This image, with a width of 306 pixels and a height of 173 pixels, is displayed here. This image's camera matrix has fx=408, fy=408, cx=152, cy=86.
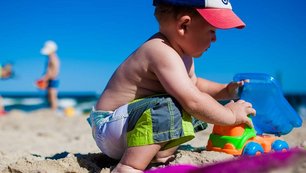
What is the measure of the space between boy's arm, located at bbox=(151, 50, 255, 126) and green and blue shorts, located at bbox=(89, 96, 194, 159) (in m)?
0.05

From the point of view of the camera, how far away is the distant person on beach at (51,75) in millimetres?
7750

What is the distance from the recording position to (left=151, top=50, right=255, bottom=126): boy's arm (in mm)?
1697

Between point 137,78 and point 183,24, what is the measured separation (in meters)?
0.32

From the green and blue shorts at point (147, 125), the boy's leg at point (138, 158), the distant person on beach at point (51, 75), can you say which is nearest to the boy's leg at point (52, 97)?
the distant person on beach at point (51, 75)

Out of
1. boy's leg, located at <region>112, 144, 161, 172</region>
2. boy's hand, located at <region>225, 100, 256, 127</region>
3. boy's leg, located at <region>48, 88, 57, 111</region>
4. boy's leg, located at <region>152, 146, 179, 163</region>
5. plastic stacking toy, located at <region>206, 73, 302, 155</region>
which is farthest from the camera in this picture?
boy's leg, located at <region>48, 88, 57, 111</region>

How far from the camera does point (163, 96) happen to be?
1760 mm

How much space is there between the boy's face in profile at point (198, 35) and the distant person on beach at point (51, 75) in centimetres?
616

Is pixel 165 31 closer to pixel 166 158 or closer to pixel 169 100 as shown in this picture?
pixel 169 100

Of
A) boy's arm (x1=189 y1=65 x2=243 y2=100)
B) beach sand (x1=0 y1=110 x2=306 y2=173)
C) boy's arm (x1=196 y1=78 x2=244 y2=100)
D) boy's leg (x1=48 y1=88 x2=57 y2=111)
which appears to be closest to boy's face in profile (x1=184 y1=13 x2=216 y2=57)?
boy's arm (x1=189 y1=65 x2=243 y2=100)

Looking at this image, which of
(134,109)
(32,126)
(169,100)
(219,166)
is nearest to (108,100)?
(134,109)

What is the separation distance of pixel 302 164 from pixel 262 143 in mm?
1041

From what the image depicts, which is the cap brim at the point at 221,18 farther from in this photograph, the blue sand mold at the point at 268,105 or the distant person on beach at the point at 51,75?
the distant person on beach at the point at 51,75

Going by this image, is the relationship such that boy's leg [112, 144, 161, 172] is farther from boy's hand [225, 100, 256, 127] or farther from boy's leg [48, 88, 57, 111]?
boy's leg [48, 88, 57, 111]

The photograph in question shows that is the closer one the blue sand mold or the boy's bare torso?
the boy's bare torso
